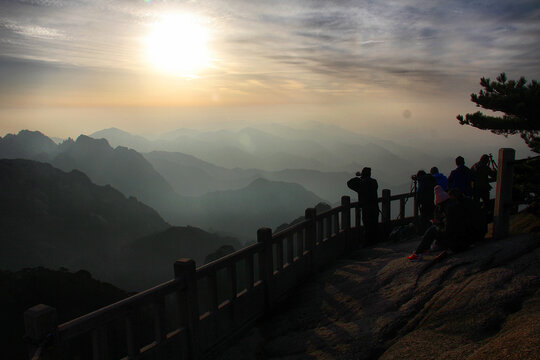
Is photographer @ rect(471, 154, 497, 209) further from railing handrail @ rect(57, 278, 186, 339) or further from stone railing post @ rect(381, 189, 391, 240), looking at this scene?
railing handrail @ rect(57, 278, 186, 339)

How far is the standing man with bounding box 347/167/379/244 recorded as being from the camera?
10555 millimetres

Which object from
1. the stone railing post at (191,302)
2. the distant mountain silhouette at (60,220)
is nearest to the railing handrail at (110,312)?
the stone railing post at (191,302)

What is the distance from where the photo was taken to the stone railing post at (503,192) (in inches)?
291

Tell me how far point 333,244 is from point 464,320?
5.15 meters

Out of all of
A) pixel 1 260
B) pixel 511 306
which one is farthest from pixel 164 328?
pixel 1 260

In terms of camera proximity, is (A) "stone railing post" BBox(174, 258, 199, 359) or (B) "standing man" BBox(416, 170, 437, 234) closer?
(A) "stone railing post" BBox(174, 258, 199, 359)

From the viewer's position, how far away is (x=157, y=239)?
117 metres

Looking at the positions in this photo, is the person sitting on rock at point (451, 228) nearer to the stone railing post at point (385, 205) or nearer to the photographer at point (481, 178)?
the photographer at point (481, 178)

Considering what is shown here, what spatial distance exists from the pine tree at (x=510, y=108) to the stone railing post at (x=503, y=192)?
12.4 ft

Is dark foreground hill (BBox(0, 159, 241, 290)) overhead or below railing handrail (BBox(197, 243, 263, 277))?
below

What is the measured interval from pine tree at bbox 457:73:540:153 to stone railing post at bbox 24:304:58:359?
11570 millimetres

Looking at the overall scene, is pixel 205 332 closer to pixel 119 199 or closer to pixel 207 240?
pixel 207 240

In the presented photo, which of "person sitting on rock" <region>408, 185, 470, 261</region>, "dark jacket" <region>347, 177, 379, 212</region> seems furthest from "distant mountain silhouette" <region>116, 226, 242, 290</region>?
"person sitting on rock" <region>408, 185, 470, 261</region>

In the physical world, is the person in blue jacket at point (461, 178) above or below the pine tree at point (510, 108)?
below
